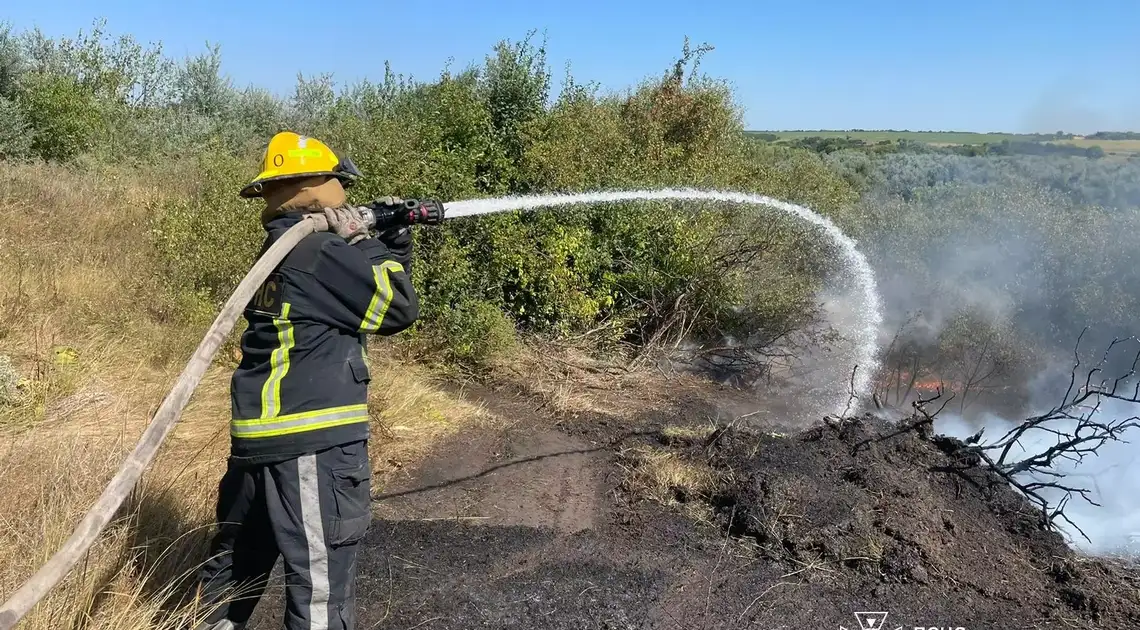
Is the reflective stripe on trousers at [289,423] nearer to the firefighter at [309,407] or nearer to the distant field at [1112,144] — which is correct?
the firefighter at [309,407]

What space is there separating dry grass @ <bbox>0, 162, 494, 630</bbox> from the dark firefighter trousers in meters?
0.47

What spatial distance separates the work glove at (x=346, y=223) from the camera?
8.89ft

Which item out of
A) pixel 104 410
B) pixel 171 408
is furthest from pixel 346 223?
pixel 104 410

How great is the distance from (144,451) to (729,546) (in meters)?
3.00

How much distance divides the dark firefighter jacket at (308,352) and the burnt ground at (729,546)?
1.16 metres

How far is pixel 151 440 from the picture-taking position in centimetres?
226

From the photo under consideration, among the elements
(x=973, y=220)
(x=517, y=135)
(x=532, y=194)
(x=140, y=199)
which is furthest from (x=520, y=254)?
(x=973, y=220)

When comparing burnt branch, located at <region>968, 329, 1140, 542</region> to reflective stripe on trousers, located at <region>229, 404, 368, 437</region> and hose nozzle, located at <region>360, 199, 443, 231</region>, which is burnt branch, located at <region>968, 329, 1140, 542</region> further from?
reflective stripe on trousers, located at <region>229, 404, 368, 437</region>

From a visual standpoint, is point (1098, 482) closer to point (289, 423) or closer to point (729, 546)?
point (729, 546)

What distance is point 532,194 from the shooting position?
7730 millimetres

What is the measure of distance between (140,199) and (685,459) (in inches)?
303

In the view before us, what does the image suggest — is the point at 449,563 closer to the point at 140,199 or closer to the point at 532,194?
the point at 532,194

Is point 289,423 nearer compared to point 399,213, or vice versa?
point 289,423

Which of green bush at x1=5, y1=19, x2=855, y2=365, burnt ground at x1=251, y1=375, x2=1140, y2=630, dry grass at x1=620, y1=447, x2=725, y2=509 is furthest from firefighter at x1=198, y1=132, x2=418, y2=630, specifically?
green bush at x1=5, y1=19, x2=855, y2=365
